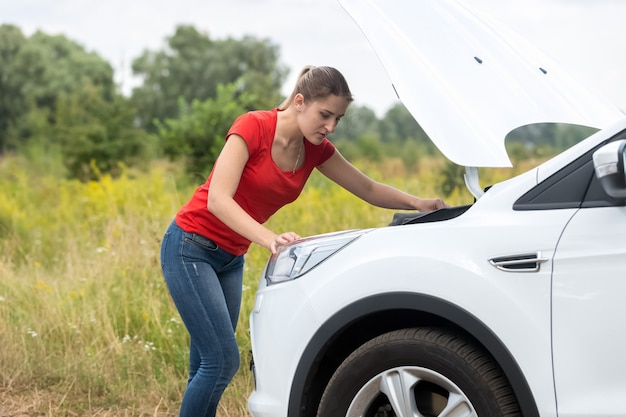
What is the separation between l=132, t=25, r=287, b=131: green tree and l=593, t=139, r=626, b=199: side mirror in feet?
185

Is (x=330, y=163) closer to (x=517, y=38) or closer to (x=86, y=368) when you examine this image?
(x=517, y=38)

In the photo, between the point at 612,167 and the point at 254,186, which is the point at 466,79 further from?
the point at 254,186

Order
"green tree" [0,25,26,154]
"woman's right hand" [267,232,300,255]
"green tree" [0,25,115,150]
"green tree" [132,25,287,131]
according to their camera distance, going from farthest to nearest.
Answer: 1. "green tree" [132,25,287,131]
2. "green tree" [0,25,26,154]
3. "green tree" [0,25,115,150]
4. "woman's right hand" [267,232,300,255]

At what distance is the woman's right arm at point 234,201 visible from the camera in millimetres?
3396

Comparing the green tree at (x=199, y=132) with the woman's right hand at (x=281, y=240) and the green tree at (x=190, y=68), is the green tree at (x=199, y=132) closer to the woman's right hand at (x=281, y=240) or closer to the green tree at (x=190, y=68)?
the woman's right hand at (x=281, y=240)

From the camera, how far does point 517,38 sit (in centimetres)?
382

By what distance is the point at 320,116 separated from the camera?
11.9 ft

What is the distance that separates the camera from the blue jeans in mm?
3746

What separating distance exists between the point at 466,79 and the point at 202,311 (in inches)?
58.1

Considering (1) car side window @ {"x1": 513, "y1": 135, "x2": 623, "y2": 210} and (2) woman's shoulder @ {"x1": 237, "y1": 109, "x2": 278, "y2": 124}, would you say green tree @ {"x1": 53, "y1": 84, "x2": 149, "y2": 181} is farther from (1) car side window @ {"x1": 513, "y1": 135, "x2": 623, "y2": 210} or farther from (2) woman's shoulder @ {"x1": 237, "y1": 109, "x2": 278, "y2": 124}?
(1) car side window @ {"x1": 513, "y1": 135, "x2": 623, "y2": 210}

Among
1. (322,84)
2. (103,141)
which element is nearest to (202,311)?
(322,84)

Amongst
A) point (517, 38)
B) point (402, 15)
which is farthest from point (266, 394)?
point (517, 38)

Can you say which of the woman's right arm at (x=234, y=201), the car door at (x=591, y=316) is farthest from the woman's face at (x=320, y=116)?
the car door at (x=591, y=316)

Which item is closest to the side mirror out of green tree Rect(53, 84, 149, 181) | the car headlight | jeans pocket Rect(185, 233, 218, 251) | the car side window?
the car side window
